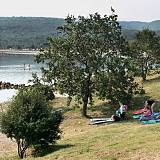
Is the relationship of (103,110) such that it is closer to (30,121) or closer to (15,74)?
(30,121)

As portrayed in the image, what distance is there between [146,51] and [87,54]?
55.5ft

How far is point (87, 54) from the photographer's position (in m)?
30.7

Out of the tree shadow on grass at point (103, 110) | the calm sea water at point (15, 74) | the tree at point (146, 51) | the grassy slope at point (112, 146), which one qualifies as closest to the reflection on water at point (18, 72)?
the calm sea water at point (15, 74)

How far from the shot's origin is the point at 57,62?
31.7 m

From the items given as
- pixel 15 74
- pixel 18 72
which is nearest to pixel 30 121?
pixel 15 74

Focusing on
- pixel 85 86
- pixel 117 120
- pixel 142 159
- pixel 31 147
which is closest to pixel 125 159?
pixel 142 159

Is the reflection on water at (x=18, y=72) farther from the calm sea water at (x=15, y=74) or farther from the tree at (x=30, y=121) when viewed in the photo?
the tree at (x=30, y=121)

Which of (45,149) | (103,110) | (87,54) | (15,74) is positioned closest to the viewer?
(45,149)

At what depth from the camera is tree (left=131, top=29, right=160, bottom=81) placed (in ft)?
151

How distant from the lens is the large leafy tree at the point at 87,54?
3048cm

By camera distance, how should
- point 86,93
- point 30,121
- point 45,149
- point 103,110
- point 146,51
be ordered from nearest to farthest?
point 30,121
point 45,149
point 86,93
point 103,110
point 146,51

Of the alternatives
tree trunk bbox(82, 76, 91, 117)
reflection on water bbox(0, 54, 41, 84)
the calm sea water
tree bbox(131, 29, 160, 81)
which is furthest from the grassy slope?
reflection on water bbox(0, 54, 41, 84)

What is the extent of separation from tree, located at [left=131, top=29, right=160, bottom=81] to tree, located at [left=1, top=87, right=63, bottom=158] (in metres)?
25.7

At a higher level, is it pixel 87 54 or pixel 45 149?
pixel 87 54
